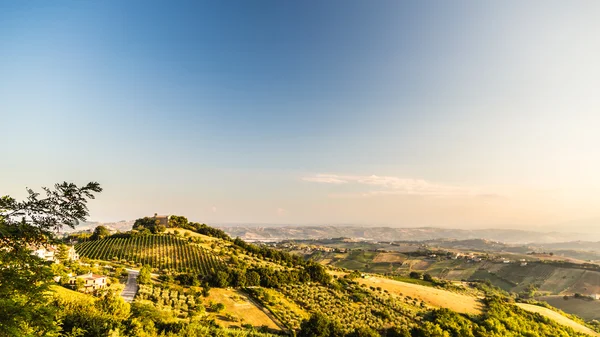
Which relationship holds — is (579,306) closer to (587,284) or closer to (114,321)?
(587,284)

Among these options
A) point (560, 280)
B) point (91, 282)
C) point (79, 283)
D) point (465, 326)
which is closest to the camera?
point (79, 283)

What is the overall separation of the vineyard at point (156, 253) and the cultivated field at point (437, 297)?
43.9 meters

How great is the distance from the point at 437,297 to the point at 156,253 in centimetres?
7521

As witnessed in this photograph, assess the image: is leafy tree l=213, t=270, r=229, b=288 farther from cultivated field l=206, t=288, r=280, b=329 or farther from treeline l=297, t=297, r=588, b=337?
treeline l=297, t=297, r=588, b=337

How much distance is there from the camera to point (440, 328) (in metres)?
50.2

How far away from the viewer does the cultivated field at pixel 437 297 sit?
71.3 metres

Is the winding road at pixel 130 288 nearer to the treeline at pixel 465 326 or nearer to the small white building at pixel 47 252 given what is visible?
the small white building at pixel 47 252

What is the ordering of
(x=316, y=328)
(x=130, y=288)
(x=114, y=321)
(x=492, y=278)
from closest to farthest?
1. (x=114, y=321)
2. (x=316, y=328)
3. (x=130, y=288)
4. (x=492, y=278)

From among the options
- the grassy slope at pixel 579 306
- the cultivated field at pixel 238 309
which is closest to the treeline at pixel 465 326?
the cultivated field at pixel 238 309

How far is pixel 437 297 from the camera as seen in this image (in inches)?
3061

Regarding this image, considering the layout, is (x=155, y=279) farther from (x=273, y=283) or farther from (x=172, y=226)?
(x=172, y=226)

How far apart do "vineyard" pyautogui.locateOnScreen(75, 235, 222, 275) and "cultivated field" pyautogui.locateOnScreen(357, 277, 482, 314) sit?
144 feet

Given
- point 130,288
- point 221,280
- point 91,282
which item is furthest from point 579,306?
point 91,282

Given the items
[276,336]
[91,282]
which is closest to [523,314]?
[276,336]
